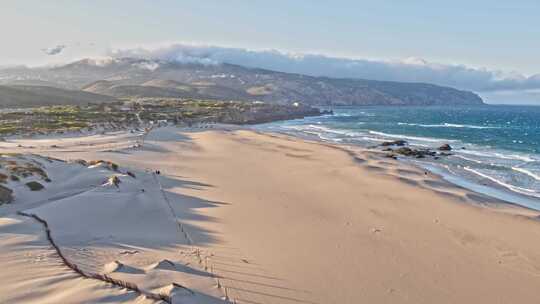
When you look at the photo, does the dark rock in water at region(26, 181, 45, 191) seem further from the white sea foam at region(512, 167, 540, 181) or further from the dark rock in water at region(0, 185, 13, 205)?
the white sea foam at region(512, 167, 540, 181)

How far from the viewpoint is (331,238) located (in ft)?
48.8

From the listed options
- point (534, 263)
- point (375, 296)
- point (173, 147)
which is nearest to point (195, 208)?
point (375, 296)

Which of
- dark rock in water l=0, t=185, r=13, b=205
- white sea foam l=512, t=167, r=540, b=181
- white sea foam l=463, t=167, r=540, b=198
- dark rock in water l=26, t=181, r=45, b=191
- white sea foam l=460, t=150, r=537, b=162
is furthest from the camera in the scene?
white sea foam l=460, t=150, r=537, b=162

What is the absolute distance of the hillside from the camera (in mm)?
120725

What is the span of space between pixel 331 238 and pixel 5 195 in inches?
473

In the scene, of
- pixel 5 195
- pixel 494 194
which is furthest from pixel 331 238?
pixel 494 194

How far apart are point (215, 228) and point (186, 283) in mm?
5353

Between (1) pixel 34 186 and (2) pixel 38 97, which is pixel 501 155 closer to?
(1) pixel 34 186

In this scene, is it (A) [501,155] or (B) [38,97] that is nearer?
(A) [501,155]

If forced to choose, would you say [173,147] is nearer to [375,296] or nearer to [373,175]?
[373,175]

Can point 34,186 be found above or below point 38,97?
above

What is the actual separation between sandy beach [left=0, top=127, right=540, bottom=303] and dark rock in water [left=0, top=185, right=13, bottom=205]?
79 cm

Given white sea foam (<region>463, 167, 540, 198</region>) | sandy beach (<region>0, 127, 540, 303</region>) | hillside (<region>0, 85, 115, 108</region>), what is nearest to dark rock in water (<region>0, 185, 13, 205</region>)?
sandy beach (<region>0, 127, 540, 303</region>)

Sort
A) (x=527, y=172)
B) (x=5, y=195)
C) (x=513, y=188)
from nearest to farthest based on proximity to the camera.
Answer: (x=5, y=195)
(x=513, y=188)
(x=527, y=172)
